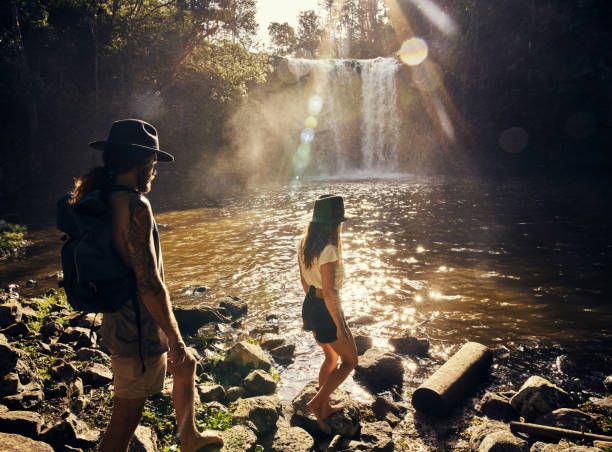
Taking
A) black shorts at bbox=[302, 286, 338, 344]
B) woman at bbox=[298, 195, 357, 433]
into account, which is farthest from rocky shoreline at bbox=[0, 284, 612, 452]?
black shorts at bbox=[302, 286, 338, 344]

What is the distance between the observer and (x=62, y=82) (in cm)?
2597

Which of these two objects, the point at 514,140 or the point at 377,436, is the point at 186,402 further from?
the point at 514,140

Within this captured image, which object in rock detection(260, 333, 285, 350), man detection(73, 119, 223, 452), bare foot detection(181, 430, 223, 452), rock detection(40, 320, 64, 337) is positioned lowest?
rock detection(260, 333, 285, 350)

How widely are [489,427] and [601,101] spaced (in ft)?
110

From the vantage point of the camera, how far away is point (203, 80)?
3047 cm

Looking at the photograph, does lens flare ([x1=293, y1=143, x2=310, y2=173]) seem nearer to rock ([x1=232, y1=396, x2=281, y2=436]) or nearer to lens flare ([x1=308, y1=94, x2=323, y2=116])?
lens flare ([x1=308, y1=94, x2=323, y2=116])

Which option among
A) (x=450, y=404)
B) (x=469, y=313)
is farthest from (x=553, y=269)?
(x=450, y=404)

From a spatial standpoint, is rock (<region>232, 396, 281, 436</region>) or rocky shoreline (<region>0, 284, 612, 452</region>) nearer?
rocky shoreline (<region>0, 284, 612, 452</region>)

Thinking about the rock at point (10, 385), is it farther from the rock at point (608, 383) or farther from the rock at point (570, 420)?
the rock at point (608, 383)

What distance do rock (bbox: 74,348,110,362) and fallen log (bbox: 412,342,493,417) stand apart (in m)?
4.27

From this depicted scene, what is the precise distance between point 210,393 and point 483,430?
3191mm

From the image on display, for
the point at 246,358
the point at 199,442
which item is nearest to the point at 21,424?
the point at 199,442

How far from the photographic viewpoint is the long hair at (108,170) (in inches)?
98.8

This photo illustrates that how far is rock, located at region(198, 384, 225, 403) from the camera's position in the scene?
427 cm
